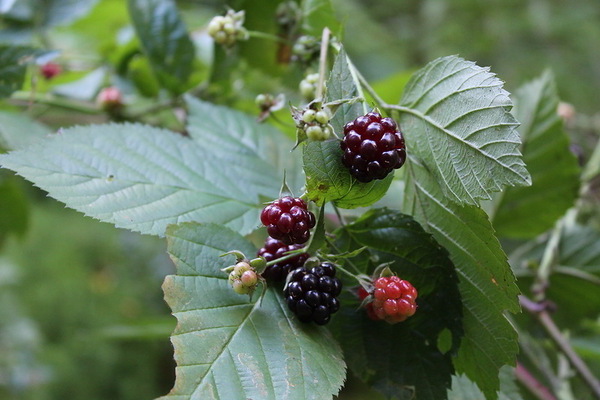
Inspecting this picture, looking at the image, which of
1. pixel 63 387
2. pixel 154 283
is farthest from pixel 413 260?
pixel 154 283

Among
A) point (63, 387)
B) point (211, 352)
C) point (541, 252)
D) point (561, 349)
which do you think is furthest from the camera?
point (63, 387)

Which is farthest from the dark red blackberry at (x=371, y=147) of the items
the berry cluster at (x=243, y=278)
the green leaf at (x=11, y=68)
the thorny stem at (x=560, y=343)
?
the green leaf at (x=11, y=68)

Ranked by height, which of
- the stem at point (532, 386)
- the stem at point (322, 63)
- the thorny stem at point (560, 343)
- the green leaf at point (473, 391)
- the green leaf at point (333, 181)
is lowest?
the stem at point (532, 386)

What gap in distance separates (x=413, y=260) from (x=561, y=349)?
362 mm

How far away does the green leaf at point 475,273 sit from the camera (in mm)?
449

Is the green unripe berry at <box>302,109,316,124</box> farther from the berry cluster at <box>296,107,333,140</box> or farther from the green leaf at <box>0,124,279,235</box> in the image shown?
the green leaf at <box>0,124,279,235</box>

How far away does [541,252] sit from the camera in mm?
922

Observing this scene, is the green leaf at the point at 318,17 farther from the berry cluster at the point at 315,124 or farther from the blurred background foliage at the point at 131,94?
the berry cluster at the point at 315,124

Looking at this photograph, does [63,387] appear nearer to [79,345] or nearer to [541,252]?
[79,345]

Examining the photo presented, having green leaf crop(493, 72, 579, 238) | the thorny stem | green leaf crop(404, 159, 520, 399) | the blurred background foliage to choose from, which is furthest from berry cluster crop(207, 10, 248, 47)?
the thorny stem

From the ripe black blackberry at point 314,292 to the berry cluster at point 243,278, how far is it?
0.04 m

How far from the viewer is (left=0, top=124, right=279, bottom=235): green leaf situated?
0.51m

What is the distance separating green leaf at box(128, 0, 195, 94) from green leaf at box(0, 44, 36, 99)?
0.52 feet

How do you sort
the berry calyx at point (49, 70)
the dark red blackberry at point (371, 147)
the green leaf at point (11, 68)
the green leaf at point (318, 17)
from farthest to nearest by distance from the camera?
1. the berry calyx at point (49, 70)
2. the green leaf at point (11, 68)
3. the green leaf at point (318, 17)
4. the dark red blackberry at point (371, 147)
